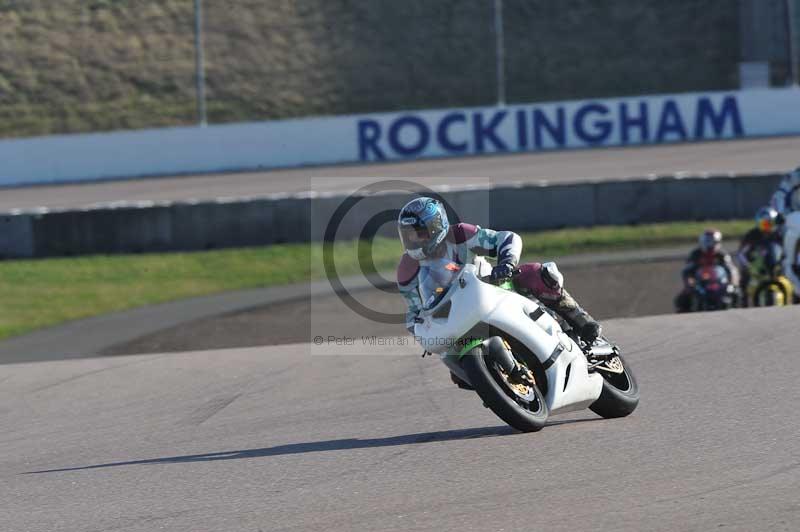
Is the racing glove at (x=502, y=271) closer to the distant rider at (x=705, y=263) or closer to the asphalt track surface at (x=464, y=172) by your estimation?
the distant rider at (x=705, y=263)

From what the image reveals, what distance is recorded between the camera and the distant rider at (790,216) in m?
12.8

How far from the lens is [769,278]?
14773 mm

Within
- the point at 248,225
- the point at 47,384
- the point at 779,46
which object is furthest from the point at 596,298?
the point at 779,46

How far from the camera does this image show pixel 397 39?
1751 inches

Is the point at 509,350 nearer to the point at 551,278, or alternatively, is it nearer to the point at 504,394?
the point at 504,394

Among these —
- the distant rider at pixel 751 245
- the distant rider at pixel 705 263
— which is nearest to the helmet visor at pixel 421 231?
the distant rider at pixel 705 263

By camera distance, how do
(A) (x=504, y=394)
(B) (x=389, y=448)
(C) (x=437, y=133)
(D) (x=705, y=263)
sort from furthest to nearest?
1. (C) (x=437, y=133)
2. (D) (x=705, y=263)
3. (B) (x=389, y=448)
4. (A) (x=504, y=394)

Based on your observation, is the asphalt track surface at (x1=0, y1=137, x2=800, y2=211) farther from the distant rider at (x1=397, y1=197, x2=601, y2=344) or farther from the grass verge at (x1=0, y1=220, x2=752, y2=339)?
the distant rider at (x1=397, y1=197, x2=601, y2=344)

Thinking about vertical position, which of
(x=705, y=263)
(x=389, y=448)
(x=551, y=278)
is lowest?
(x=389, y=448)

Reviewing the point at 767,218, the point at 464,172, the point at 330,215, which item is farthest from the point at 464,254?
the point at 464,172

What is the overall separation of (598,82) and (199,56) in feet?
49.0

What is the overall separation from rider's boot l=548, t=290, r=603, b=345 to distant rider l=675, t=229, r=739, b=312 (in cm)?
802

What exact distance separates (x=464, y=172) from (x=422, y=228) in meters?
23.2

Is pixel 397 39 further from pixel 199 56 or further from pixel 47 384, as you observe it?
pixel 47 384
